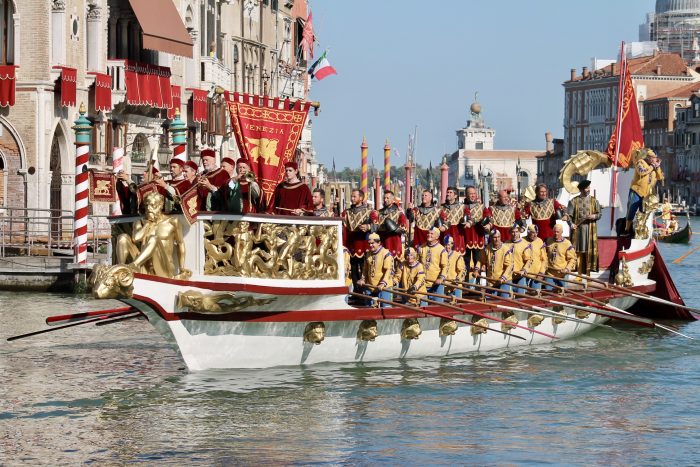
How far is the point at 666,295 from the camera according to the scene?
97.0ft

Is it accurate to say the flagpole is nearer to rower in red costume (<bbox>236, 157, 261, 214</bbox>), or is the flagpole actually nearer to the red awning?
rower in red costume (<bbox>236, 157, 261, 214</bbox>)

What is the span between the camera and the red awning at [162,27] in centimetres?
4322

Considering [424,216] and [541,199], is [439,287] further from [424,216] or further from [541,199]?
[541,199]

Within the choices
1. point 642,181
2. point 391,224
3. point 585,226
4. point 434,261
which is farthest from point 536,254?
point 642,181

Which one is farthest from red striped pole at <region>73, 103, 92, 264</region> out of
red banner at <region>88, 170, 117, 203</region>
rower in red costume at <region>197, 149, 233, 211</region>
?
rower in red costume at <region>197, 149, 233, 211</region>

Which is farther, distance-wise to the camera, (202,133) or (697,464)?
(202,133)

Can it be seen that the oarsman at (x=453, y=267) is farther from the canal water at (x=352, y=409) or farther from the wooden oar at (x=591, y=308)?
the canal water at (x=352, y=409)

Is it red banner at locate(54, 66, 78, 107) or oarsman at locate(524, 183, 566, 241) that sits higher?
red banner at locate(54, 66, 78, 107)

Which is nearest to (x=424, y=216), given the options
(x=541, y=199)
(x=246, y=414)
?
(x=541, y=199)

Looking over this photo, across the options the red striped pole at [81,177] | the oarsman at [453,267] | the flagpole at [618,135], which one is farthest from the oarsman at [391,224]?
the red striped pole at [81,177]

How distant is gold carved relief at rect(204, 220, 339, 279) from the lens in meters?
19.6

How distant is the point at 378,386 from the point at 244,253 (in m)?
2.54

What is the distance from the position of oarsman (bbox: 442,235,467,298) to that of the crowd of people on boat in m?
0.01

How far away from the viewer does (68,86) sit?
3822 centimetres
